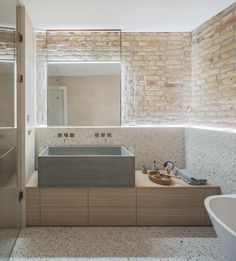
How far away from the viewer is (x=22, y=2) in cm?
241

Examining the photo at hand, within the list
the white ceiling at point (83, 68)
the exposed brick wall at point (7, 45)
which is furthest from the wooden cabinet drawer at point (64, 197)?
the white ceiling at point (83, 68)

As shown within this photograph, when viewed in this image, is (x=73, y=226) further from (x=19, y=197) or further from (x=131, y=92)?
(x=131, y=92)

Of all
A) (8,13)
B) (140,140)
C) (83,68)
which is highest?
(8,13)

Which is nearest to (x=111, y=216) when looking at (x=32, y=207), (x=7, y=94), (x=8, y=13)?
(x=32, y=207)

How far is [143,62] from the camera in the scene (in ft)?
11.1

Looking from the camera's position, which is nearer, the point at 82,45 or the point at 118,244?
the point at 118,244

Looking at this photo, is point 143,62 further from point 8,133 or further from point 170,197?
point 8,133

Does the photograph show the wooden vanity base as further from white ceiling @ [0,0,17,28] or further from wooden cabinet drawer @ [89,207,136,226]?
white ceiling @ [0,0,17,28]

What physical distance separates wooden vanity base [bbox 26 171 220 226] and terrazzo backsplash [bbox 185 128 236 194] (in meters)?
0.19

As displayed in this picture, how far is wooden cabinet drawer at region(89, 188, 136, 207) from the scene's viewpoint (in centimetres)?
251

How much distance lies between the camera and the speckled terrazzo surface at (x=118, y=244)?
2.03m

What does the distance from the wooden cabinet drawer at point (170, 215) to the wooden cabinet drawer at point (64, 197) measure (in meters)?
0.68

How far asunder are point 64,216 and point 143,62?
2487 millimetres

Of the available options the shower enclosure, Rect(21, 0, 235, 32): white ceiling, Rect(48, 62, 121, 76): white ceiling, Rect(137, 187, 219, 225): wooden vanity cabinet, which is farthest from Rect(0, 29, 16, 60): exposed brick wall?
Rect(137, 187, 219, 225): wooden vanity cabinet
